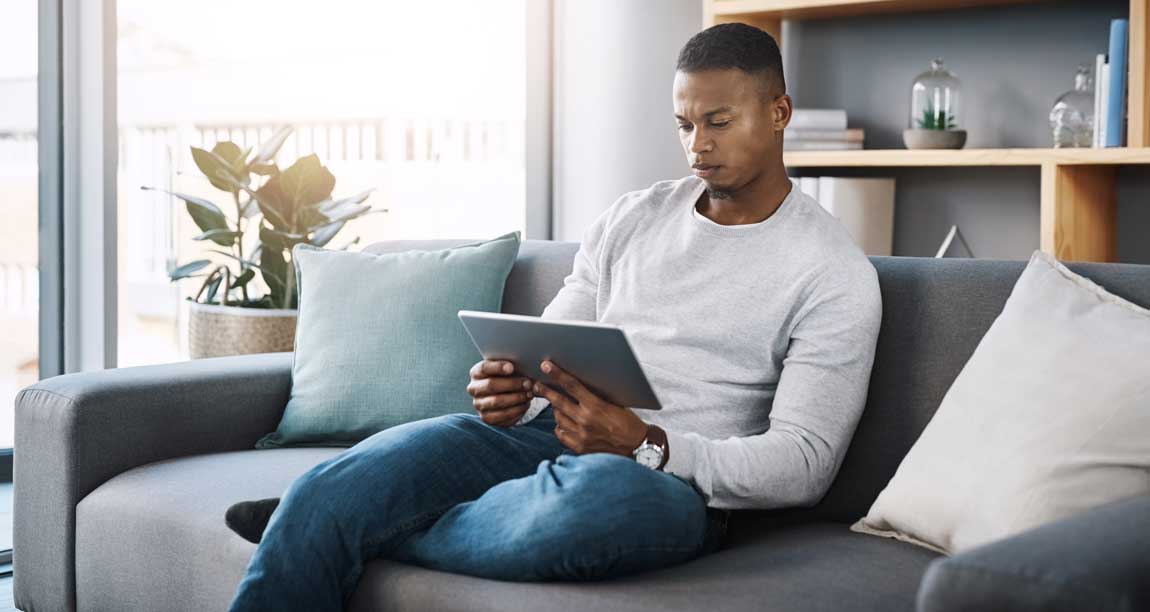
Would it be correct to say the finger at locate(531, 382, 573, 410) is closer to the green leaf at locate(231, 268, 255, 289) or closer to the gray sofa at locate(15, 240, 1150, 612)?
the gray sofa at locate(15, 240, 1150, 612)

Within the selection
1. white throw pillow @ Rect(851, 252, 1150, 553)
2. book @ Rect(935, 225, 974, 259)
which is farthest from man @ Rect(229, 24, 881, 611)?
book @ Rect(935, 225, 974, 259)

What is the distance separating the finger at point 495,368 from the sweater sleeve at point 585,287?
29 cm

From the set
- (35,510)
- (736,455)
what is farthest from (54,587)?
(736,455)

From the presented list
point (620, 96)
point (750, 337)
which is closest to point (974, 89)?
point (620, 96)

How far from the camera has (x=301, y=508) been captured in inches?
61.3

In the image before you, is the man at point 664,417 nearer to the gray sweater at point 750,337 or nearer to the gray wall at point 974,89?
the gray sweater at point 750,337

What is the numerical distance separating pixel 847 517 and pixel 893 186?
173 cm

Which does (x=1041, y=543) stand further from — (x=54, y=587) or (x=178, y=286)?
(x=178, y=286)

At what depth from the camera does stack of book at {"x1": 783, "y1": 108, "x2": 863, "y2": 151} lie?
3270 mm

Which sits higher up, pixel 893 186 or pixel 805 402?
pixel 893 186

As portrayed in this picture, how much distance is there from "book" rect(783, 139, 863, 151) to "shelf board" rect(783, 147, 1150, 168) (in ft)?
0.08

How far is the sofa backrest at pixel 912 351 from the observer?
5.86 ft

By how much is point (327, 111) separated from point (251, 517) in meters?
2.26

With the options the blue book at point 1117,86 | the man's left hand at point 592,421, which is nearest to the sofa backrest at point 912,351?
the man's left hand at point 592,421
